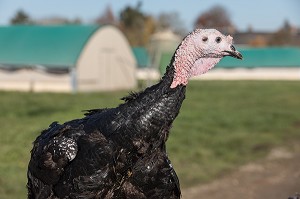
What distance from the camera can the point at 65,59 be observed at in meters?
34.3

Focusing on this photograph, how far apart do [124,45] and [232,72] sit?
16135mm

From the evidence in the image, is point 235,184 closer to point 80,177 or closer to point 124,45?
point 80,177

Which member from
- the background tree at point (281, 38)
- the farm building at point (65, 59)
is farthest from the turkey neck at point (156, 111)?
the background tree at point (281, 38)

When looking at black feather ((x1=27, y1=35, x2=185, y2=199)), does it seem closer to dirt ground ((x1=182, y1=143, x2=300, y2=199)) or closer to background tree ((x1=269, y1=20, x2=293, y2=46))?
dirt ground ((x1=182, y1=143, x2=300, y2=199))

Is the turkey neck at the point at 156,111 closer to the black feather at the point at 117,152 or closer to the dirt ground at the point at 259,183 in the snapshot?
the black feather at the point at 117,152

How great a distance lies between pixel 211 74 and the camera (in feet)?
174

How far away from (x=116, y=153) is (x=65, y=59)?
30664 millimetres

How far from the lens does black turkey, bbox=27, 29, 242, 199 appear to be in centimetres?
418

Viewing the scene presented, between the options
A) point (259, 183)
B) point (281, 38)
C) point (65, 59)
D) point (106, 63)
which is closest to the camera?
point (259, 183)

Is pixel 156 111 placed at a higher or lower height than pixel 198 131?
higher

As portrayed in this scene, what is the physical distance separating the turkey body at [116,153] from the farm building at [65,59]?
28.9 meters

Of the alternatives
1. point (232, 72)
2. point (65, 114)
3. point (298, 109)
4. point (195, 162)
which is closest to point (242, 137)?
point (195, 162)

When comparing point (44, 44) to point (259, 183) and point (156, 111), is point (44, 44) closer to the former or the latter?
point (259, 183)

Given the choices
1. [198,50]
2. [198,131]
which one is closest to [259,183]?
[198,131]
